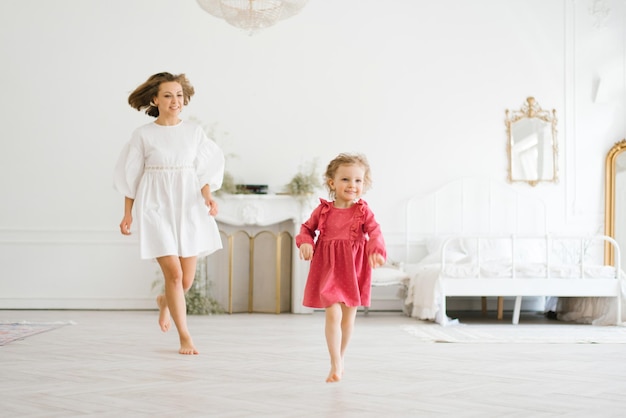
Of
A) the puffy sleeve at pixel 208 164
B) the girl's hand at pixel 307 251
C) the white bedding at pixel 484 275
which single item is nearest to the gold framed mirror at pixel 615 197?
the white bedding at pixel 484 275

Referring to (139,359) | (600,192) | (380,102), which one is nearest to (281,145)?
(380,102)

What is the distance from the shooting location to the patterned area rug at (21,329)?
5230mm

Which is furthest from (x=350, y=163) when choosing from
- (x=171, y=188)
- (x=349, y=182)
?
(x=171, y=188)

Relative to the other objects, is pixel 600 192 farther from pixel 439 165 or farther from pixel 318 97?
pixel 318 97

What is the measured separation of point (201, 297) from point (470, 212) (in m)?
2.71

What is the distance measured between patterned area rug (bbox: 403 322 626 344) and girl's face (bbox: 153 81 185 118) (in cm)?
211

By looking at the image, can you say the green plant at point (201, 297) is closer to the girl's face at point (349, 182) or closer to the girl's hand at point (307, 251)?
the girl's face at point (349, 182)

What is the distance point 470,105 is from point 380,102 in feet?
2.90

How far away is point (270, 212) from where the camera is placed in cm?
760

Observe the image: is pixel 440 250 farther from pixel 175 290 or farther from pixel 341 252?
pixel 341 252

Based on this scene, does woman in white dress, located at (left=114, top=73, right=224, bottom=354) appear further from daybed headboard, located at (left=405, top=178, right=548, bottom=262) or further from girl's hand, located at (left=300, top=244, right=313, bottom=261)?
daybed headboard, located at (left=405, top=178, right=548, bottom=262)

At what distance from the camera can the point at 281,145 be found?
8.16 meters

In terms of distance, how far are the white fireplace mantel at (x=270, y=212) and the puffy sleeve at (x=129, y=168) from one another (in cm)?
306

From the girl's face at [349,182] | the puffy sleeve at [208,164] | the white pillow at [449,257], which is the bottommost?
the white pillow at [449,257]
